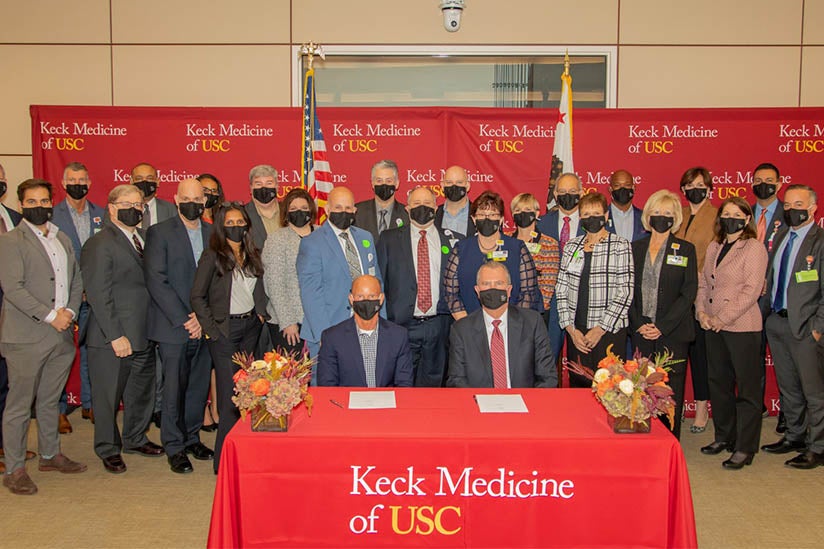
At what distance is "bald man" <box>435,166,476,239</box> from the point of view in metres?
4.99

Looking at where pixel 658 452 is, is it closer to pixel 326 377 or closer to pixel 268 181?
pixel 326 377

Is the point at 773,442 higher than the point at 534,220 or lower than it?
lower

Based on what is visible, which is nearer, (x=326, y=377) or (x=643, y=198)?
(x=326, y=377)

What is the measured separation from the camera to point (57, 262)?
441 cm

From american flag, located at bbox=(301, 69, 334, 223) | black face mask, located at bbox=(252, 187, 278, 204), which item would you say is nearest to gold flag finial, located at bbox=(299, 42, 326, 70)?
american flag, located at bbox=(301, 69, 334, 223)

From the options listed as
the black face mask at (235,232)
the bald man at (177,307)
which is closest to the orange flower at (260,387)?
the black face mask at (235,232)

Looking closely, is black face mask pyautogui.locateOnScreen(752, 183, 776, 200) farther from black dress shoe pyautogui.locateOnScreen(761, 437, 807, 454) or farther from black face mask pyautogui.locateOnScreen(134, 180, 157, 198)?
black face mask pyautogui.locateOnScreen(134, 180, 157, 198)

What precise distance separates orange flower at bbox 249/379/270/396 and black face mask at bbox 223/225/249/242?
71.6 inches

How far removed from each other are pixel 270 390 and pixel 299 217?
2.10 m

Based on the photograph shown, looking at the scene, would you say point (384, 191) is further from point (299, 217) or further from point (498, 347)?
point (498, 347)

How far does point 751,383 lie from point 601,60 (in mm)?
3295

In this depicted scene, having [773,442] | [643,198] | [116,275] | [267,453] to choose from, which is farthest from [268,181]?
[773,442]


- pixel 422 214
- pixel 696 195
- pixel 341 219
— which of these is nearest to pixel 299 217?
pixel 341 219

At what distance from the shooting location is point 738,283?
468 cm
